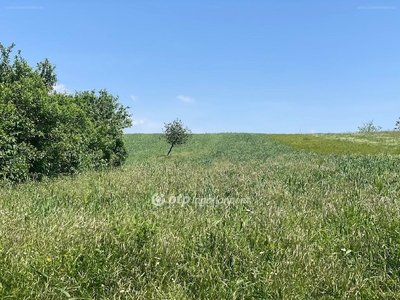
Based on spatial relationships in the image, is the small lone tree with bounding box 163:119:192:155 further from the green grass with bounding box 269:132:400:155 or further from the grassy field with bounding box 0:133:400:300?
the grassy field with bounding box 0:133:400:300

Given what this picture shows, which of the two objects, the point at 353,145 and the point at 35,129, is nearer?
the point at 35,129

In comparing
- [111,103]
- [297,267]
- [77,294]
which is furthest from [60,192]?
[111,103]

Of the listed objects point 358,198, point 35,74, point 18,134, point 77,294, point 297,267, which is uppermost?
point 35,74

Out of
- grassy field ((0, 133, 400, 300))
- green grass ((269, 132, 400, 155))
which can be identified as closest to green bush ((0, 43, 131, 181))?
grassy field ((0, 133, 400, 300))

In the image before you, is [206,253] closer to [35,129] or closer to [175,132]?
[35,129]

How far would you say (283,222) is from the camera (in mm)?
4969

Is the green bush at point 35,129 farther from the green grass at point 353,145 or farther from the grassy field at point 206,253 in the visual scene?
the green grass at point 353,145

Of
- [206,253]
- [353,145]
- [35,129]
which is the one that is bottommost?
[206,253]

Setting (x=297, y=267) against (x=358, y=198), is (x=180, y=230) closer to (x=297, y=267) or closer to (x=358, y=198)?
(x=297, y=267)

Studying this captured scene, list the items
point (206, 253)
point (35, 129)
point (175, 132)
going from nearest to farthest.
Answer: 1. point (206, 253)
2. point (35, 129)
3. point (175, 132)

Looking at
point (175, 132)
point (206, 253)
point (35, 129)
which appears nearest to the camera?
point (206, 253)

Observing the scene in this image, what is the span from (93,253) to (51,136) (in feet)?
31.9

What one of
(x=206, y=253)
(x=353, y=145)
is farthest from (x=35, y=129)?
(x=353, y=145)

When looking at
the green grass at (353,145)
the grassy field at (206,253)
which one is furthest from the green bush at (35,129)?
the green grass at (353,145)
